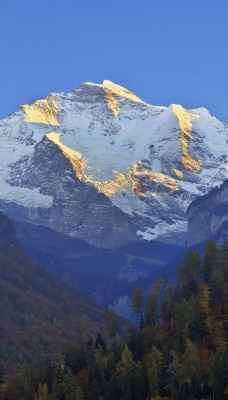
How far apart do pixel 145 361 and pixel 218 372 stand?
3137 cm

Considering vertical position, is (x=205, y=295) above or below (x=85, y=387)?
above

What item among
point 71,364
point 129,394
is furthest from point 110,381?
point 71,364

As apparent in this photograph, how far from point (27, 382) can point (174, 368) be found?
134 ft

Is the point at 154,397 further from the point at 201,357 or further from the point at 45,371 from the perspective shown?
the point at 45,371

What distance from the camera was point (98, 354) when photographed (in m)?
188

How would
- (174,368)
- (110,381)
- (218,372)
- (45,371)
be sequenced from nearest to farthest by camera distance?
1. (218,372)
2. (174,368)
3. (110,381)
4. (45,371)

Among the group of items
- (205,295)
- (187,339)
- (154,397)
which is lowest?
(154,397)

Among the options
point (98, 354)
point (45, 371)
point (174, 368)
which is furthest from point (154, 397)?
point (45, 371)

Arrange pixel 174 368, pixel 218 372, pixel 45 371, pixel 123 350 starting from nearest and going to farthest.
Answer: pixel 218 372 < pixel 174 368 < pixel 123 350 < pixel 45 371

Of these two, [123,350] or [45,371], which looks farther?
[45,371]

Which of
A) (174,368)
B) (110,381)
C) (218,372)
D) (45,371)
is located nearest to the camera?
(218,372)

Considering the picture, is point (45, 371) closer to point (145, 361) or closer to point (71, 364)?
point (71, 364)

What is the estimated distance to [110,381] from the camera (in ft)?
560

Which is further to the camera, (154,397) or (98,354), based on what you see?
(98,354)
